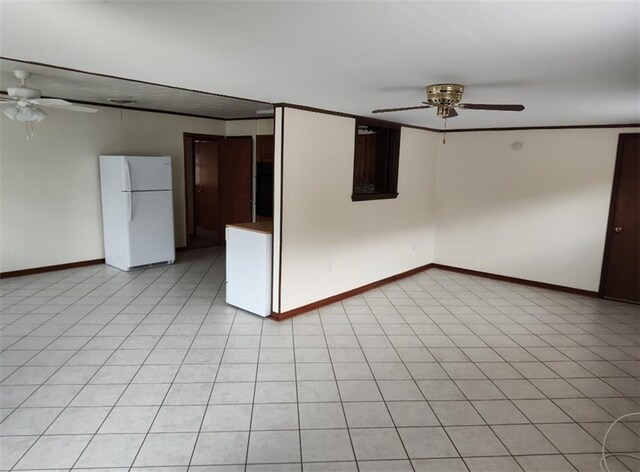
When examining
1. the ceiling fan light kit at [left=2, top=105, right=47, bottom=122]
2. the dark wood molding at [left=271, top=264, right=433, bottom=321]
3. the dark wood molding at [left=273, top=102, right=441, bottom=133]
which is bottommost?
the dark wood molding at [left=271, top=264, right=433, bottom=321]

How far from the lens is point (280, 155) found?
394 centimetres

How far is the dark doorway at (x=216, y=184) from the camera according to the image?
7.19m

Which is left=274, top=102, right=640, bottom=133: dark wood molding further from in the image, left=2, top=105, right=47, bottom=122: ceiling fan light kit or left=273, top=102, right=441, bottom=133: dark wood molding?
left=2, top=105, right=47, bottom=122: ceiling fan light kit

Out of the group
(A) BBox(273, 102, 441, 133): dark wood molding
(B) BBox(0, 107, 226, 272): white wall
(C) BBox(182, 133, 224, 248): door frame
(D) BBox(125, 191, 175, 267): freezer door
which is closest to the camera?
(A) BBox(273, 102, 441, 133): dark wood molding

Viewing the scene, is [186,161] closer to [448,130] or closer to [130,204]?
[130,204]

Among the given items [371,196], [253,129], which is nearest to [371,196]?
[371,196]

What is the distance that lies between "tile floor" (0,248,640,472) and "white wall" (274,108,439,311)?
433mm

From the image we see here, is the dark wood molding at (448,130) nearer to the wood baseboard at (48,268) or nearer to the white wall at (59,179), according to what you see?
the white wall at (59,179)

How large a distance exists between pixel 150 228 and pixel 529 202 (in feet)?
17.5

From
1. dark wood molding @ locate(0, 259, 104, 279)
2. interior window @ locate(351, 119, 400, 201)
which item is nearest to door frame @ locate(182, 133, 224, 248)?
dark wood molding @ locate(0, 259, 104, 279)

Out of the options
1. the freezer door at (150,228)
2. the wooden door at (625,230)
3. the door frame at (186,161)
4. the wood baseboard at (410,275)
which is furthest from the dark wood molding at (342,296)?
the door frame at (186,161)

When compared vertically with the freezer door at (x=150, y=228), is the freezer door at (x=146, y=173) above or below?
above

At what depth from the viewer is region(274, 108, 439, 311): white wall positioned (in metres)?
4.12

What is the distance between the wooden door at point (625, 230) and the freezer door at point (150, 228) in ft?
19.6
